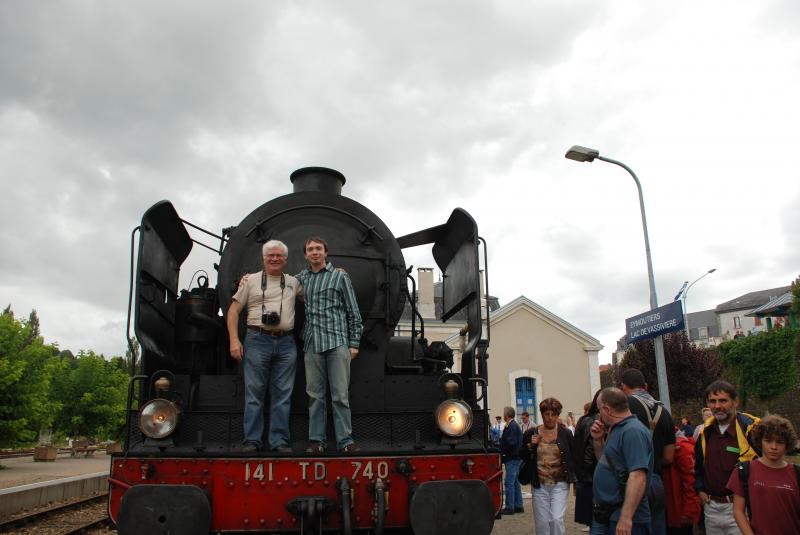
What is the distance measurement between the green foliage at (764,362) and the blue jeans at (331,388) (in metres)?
29.7

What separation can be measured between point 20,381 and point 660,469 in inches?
563

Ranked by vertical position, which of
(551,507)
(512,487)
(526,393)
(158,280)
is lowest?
(512,487)

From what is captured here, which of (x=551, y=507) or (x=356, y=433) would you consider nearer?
(x=356, y=433)

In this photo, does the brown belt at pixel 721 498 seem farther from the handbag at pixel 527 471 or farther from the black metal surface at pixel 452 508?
the black metal surface at pixel 452 508

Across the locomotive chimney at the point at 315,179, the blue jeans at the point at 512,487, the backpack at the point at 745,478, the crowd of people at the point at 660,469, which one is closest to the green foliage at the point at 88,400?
the blue jeans at the point at 512,487

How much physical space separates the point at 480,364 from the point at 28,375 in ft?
44.5

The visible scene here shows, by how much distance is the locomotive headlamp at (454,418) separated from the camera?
3689 mm

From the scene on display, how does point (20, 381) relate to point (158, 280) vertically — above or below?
below

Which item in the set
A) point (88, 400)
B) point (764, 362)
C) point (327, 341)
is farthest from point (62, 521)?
point (764, 362)

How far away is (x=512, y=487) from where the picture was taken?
8398mm

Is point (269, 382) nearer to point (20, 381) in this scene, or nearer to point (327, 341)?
point (327, 341)

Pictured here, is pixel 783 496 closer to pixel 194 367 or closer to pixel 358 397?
pixel 358 397

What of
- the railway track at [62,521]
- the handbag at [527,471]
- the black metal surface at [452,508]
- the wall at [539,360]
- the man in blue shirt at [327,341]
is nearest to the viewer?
the black metal surface at [452,508]

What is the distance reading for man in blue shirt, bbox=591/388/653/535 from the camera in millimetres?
3154
